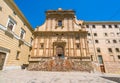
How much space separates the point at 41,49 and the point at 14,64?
569cm

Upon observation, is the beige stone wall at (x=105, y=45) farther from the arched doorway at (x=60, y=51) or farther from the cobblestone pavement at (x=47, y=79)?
the cobblestone pavement at (x=47, y=79)

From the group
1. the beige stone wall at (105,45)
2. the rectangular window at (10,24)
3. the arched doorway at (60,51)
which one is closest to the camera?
the rectangular window at (10,24)

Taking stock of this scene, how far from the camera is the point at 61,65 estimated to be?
14.9 m

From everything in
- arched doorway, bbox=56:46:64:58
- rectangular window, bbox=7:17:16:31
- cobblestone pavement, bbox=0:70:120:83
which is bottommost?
cobblestone pavement, bbox=0:70:120:83

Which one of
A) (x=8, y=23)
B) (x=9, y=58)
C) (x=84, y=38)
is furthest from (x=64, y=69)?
(x=8, y=23)

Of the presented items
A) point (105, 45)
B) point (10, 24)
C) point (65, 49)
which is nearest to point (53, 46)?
point (65, 49)

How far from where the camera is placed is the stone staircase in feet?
48.2

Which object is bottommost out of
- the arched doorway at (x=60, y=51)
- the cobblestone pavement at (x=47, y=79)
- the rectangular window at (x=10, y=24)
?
the cobblestone pavement at (x=47, y=79)

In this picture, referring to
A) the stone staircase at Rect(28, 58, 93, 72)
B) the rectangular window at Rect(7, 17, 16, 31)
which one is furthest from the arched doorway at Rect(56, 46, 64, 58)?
the rectangular window at Rect(7, 17, 16, 31)

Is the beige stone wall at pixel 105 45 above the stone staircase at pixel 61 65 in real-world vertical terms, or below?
above

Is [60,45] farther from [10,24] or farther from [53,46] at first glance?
[10,24]

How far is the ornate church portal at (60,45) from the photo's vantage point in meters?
15.0

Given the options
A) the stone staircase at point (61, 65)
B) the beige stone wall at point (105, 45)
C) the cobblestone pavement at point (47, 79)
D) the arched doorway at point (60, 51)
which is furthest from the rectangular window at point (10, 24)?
the beige stone wall at point (105, 45)

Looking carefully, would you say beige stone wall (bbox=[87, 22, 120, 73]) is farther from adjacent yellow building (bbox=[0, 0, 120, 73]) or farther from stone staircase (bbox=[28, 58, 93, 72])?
stone staircase (bbox=[28, 58, 93, 72])
